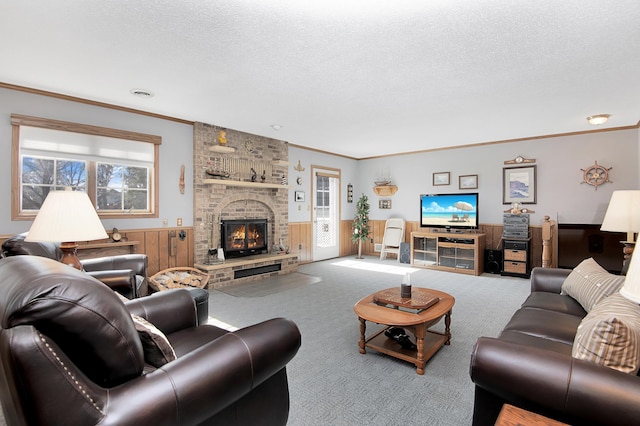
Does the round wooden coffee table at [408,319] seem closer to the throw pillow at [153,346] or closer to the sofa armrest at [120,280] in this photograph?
the throw pillow at [153,346]

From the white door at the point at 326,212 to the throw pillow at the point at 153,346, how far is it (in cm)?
589

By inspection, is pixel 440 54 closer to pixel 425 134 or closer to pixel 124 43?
pixel 124 43

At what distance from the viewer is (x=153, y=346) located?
125cm

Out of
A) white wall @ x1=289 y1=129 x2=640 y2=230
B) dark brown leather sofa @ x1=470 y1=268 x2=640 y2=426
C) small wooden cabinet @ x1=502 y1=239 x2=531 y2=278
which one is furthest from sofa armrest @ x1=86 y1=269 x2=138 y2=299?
small wooden cabinet @ x1=502 y1=239 x2=531 y2=278

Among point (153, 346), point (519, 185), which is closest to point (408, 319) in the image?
point (153, 346)

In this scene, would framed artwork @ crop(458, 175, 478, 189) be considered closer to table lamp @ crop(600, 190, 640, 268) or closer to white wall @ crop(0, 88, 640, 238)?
white wall @ crop(0, 88, 640, 238)

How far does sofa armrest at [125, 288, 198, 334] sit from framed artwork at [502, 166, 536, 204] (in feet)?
19.8

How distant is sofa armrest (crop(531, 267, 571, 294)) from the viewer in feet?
9.46

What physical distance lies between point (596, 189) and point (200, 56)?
6.22 meters

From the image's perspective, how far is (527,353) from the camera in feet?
4.36

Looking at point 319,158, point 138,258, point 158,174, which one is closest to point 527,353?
point 138,258

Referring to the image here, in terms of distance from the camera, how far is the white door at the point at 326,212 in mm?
7194

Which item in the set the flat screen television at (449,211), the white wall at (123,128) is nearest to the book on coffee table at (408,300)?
the white wall at (123,128)

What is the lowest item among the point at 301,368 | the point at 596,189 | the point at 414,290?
the point at 301,368
